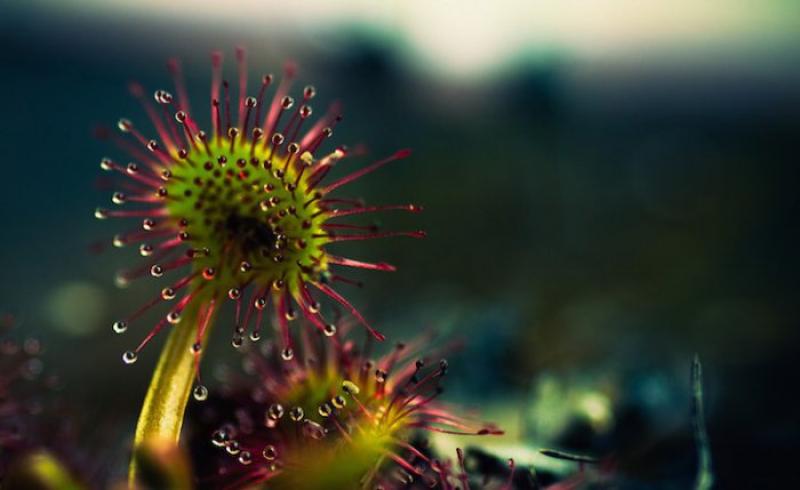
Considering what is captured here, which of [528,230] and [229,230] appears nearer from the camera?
[229,230]

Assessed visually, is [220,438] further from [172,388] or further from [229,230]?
[229,230]

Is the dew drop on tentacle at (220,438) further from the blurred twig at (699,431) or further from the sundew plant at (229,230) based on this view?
the blurred twig at (699,431)

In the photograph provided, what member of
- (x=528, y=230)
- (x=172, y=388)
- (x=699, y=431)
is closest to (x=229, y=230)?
(x=172, y=388)

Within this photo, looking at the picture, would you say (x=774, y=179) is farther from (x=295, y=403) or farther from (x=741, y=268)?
(x=295, y=403)

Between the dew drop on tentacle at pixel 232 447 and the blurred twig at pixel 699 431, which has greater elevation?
the blurred twig at pixel 699 431

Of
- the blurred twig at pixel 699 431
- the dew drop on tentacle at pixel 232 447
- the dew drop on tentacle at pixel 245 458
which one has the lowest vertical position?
the dew drop on tentacle at pixel 245 458

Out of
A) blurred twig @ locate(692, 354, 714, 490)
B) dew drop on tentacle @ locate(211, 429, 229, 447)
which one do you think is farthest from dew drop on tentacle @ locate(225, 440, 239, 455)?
blurred twig @ locate(692, 354, 714, 490)

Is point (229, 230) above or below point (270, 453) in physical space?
above

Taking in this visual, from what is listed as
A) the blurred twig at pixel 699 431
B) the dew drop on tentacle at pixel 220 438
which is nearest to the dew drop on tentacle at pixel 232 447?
the dew drop on tentacle at pixel 220 438

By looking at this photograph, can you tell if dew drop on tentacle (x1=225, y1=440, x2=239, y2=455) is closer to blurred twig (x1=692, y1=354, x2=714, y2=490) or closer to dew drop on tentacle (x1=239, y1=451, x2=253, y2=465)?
dew drop on tentacle (x1=239, y1=451, x2=253, y2=465)
